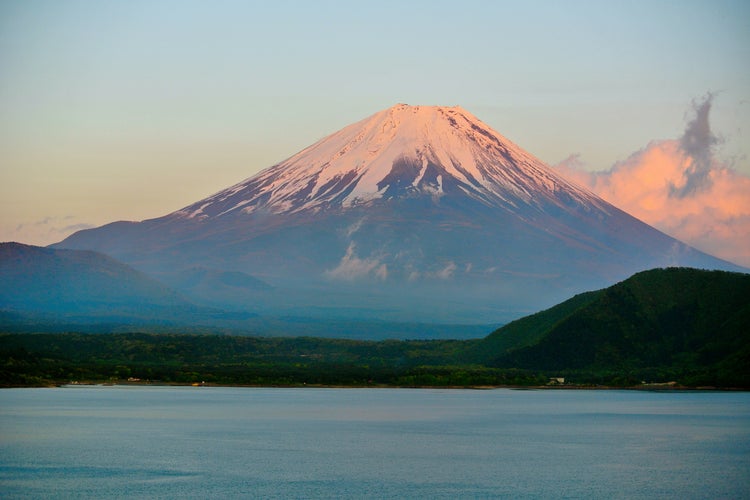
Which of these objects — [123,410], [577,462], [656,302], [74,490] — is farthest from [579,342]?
[74,490]

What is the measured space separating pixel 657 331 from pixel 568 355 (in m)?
10.3

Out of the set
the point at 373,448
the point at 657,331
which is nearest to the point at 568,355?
the point at 657,331

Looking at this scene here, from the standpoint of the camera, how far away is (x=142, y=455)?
76.4 metres

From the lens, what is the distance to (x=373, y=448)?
82.1 meters

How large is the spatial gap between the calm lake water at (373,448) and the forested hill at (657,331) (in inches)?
408

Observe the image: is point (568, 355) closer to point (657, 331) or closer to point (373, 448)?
point (657, 331)

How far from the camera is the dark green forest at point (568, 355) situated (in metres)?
137

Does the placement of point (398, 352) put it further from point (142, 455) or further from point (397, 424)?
point (142, 455)

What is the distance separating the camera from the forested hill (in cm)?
13700

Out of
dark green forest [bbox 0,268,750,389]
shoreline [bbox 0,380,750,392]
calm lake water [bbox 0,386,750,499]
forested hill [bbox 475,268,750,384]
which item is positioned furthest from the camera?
forested hill [bbox 475,268,750,384]

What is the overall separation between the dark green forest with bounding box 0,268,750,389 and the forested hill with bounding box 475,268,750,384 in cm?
12

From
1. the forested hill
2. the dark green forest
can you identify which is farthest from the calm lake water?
the forested hill

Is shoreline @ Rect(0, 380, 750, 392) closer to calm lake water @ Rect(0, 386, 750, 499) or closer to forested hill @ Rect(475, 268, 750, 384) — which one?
forested hill @ Rect(475, 268, 750, 384)

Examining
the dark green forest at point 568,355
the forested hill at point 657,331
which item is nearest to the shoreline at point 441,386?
the dark green forest at point 568,355
